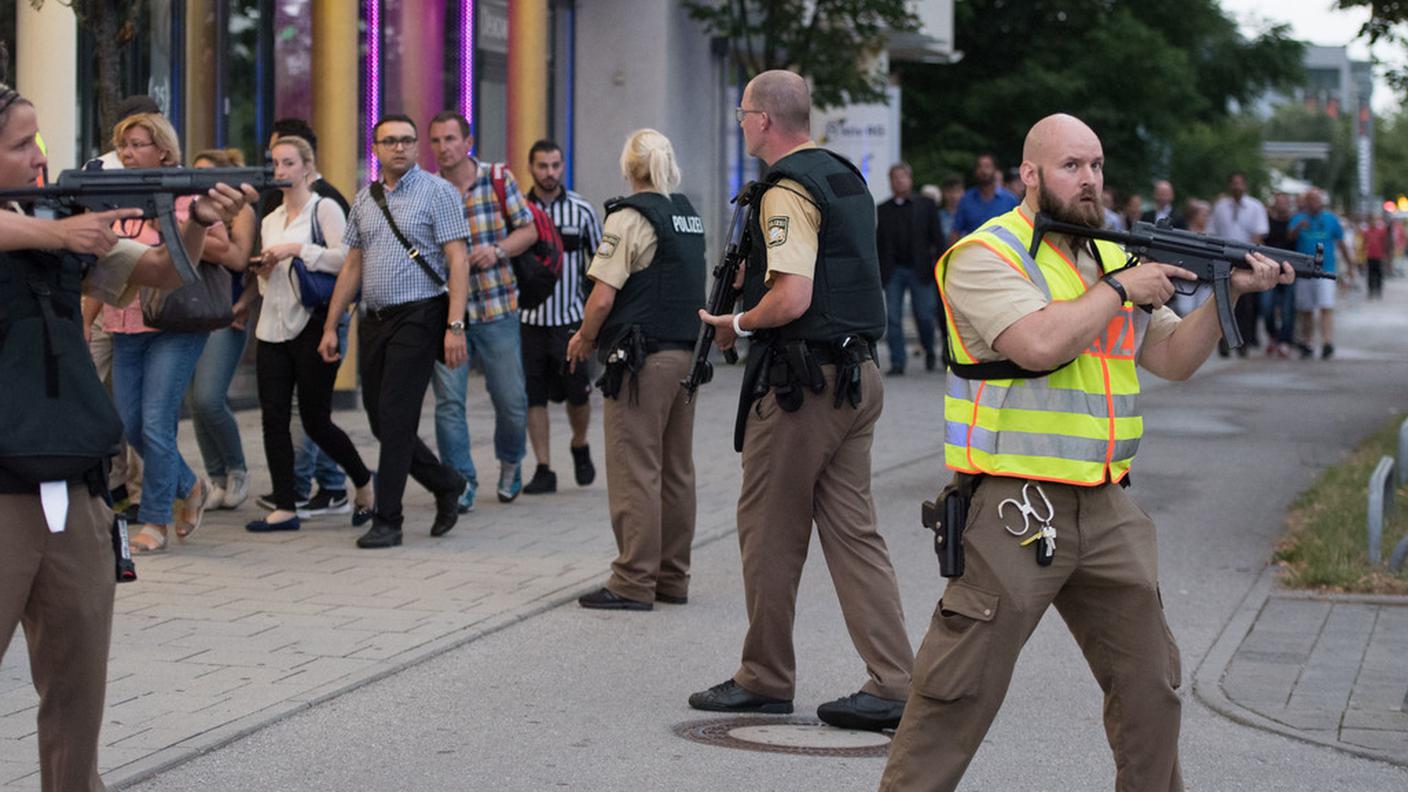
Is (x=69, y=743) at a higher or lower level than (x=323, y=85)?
lower

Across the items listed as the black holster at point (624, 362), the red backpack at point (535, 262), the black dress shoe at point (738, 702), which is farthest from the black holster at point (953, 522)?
the red backpack at point (535, 262)

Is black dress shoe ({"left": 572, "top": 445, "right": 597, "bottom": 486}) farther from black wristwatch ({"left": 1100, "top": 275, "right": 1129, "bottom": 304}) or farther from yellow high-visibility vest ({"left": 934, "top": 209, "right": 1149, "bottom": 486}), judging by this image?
black wristwatch ({"left": 1100, "top": 275, "right": 1129, "bottom": 304})

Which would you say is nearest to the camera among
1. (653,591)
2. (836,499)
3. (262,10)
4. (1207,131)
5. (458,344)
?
(836,499)

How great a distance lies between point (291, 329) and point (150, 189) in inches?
205

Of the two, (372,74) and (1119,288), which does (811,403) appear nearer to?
(1119,288)

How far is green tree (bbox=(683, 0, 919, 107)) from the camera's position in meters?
19.3

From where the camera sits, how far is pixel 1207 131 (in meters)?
39.1

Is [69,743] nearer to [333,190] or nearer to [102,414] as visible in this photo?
[102,414]

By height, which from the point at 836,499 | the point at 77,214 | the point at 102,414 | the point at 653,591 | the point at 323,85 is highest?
the point at 323,85

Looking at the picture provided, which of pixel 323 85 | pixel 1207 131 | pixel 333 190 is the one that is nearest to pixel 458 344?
pixel 333 190

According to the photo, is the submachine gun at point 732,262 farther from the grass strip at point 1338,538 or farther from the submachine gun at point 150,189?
the grass strip at point 1338,538

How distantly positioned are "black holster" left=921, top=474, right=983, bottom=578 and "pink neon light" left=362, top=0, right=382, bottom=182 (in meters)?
12.3

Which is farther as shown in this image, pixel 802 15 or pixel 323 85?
pixel 802 15

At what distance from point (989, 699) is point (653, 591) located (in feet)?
12.0
